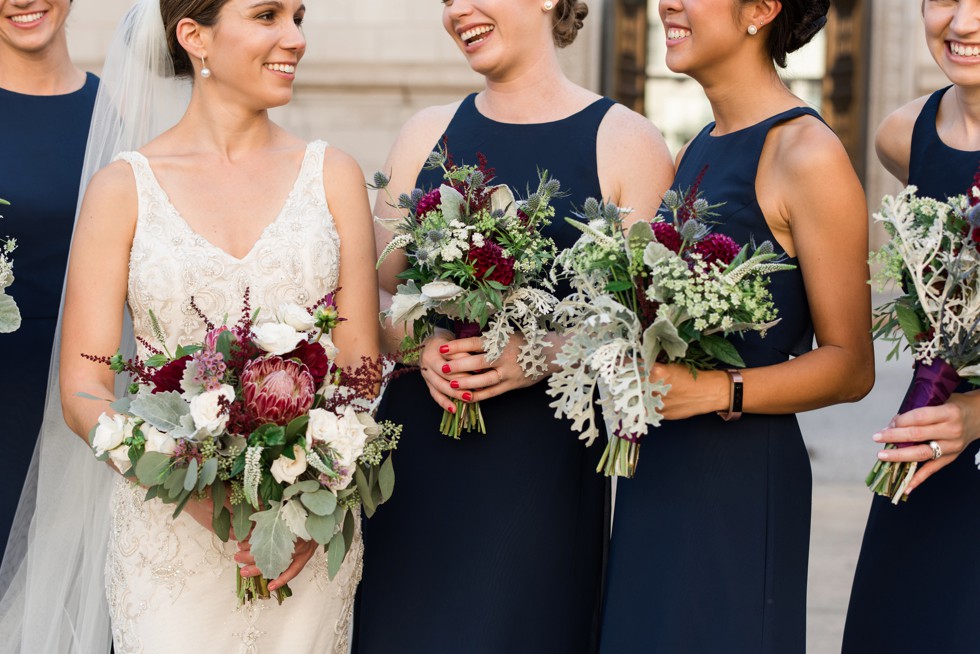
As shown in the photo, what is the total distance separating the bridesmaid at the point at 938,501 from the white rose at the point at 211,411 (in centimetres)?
152

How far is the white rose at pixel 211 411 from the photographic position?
2803mm

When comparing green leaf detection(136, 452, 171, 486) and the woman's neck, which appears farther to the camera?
the woman's neck

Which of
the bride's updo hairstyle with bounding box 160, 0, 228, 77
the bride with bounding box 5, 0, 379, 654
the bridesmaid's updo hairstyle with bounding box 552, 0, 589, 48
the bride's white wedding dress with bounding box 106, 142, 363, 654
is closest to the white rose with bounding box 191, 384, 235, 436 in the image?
the bride with bounding box 5, 0, 379, 654

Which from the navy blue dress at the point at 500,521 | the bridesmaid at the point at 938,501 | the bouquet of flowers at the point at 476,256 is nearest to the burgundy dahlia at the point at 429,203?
the bouquet of flowers at the point at 476,256

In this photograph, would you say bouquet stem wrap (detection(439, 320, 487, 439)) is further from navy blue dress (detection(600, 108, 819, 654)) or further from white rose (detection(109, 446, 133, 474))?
white rose (detection(109, 446, 133, 474))

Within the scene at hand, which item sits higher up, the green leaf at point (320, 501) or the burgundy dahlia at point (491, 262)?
the burgundy dahlia at point (491, 262)

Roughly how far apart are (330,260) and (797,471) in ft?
4.47

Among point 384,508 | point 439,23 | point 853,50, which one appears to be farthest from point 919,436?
point 853,50

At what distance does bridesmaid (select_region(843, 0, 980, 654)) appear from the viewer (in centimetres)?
297

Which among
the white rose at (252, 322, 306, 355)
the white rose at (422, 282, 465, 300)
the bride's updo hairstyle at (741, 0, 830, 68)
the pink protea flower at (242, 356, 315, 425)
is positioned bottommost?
the pink protea flower at (242, 356, 315, 425)

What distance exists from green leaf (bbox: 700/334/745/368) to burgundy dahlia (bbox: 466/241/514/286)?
0.54m

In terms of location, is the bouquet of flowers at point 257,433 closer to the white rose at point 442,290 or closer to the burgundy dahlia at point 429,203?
the white rose at point 442,290

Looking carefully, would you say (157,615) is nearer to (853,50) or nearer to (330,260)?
(330,260)

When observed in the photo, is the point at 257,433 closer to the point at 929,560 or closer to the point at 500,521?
the point at 500,521
